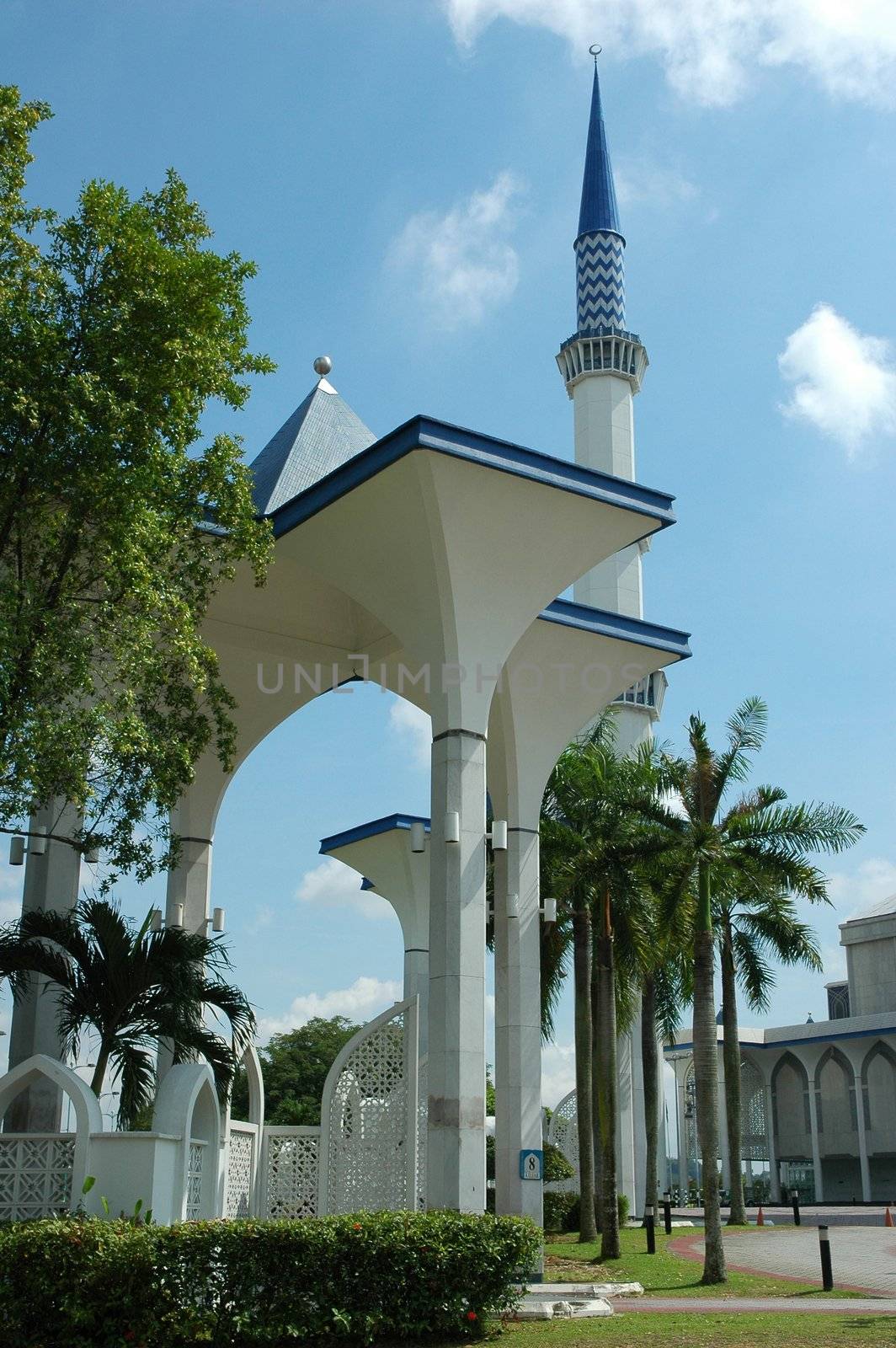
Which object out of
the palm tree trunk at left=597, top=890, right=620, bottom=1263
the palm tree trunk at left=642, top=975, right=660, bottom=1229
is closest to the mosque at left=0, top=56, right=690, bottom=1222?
the palm tree trunk at left=597, top=890, right=620, bottom=1263

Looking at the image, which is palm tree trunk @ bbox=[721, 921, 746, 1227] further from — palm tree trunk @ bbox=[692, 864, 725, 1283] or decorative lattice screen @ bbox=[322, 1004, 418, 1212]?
decorative lattice screen @ bbox=[322, 1004, 418, 1212]

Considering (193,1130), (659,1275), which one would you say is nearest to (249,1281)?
(193,1130)

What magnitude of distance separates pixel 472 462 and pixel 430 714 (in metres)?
3.21

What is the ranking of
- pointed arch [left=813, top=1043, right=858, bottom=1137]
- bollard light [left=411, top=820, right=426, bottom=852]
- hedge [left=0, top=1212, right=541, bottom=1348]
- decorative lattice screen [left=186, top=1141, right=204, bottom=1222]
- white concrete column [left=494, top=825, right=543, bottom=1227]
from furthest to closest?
pointed arch [left=813, top=1043, right=858, bottom=1137]
white concrete column [left=494, top=825, right=543, bottom=1227]
bollard light [left=411, top=820, right=426, bottom=852]
decorative lattice screen [left=186, top=1141, right=204, bottom=1222]
hedge [left=0, top=1212, right=541, bottom=1348]

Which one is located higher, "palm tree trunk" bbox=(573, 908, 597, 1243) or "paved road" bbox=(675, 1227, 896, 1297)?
"palm tree trunk" bbox=(573, 908, 597, 1243)

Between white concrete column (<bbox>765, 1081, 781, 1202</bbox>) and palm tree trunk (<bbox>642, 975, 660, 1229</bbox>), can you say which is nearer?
palm tree trunk (<bbox>642, 975, 660, 1229</bbox>)

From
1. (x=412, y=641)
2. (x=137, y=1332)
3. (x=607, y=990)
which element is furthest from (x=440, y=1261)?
(x=607, y=990)

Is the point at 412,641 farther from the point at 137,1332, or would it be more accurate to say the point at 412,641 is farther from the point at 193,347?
the point at 137,1332

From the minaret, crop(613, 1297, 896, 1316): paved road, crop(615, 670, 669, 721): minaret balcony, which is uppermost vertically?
the minaret

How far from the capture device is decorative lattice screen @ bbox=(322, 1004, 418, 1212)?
17.0 m

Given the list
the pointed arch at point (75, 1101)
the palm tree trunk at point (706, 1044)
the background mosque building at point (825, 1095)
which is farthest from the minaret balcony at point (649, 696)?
the pointed arch at point (75, 1101)

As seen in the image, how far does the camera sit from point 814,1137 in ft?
155

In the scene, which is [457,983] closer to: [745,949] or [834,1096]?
[745,949]

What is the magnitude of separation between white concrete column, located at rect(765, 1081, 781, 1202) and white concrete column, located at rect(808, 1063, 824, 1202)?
1808mm
